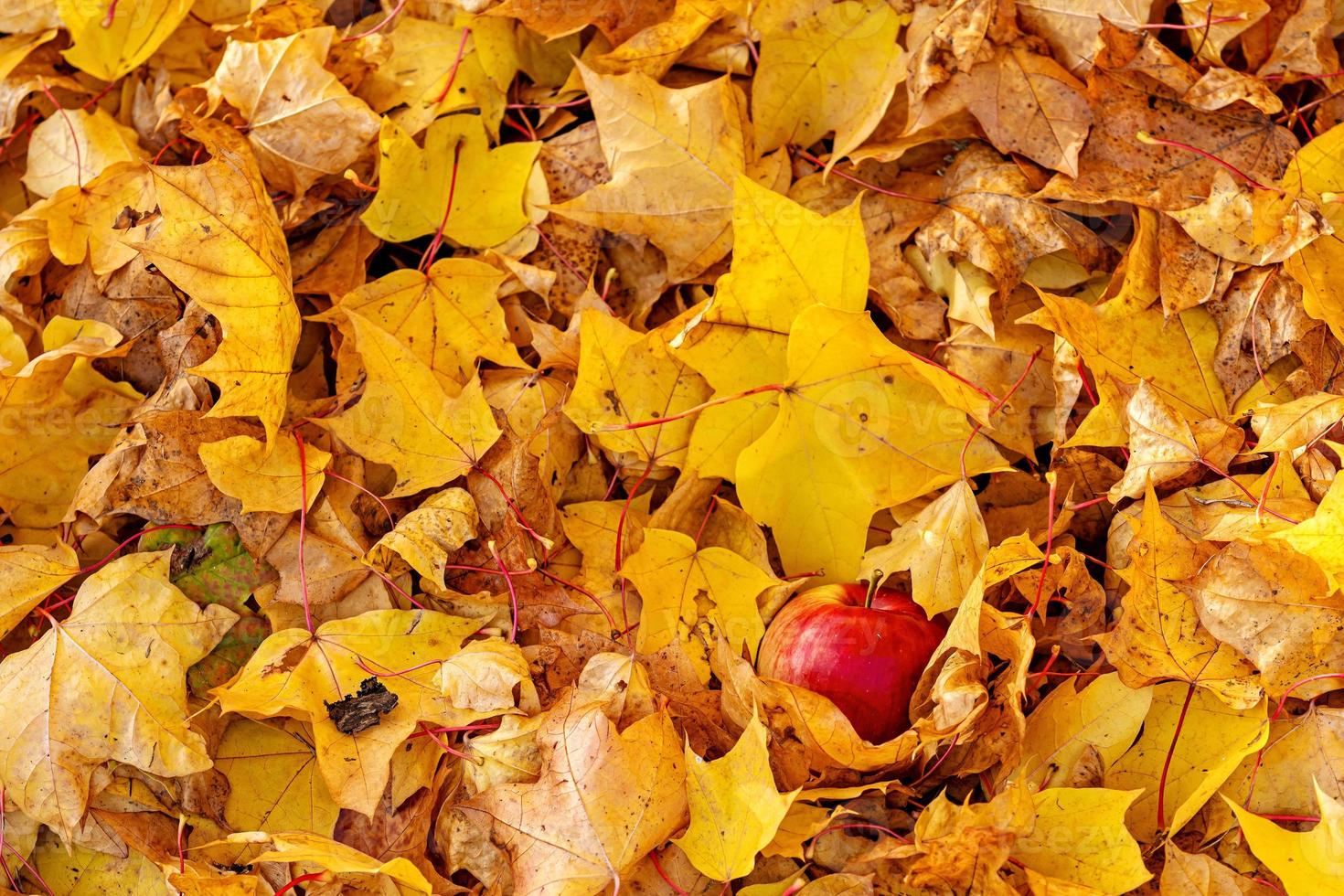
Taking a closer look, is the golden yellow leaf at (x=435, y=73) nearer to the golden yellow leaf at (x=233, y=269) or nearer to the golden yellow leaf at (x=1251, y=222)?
the golden yellow leaf at (x=233, y=269)

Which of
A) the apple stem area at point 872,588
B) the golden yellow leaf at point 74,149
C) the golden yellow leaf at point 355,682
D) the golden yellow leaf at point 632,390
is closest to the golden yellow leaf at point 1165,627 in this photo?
the apple stem area at point 872,588

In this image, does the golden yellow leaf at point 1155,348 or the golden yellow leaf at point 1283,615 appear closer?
the golden yellow leaf at point 1283,615

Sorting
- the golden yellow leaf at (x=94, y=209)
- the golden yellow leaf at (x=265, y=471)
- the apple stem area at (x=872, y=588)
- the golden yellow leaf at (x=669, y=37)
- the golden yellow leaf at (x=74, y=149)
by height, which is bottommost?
the apple stem area at (x=872, y=588)

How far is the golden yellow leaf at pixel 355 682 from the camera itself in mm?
994

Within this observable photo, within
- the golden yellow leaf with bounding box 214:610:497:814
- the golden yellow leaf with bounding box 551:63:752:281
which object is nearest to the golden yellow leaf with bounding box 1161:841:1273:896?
the golden yellow leaf with bounding box 214:610:497:814

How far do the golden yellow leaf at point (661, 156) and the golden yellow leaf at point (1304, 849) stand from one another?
737mm

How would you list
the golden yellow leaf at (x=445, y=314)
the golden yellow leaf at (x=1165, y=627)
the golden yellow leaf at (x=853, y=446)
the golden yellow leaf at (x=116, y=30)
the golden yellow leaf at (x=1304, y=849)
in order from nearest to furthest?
1. the golden yellow leaf at (x=1304, y=849)
2. the golden yellow leaf at (x=1165, y=627)
3. the golden yellow leaf at (x=853, y=446)
4. the golden yellow leaf at (x=445, y=314)
5. the golden yellow leaf at (x=116, y=30)

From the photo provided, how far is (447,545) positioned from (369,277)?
370mm

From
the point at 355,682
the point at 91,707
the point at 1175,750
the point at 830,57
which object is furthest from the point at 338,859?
the point at 830,57

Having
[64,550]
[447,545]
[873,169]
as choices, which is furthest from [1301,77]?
[64,550]

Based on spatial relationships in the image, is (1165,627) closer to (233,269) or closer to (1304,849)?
(1304,849)

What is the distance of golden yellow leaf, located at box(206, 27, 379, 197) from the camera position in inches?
46.1

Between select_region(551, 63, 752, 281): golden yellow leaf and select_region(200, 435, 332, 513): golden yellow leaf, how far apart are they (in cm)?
37

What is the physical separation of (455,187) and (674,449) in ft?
1.31
